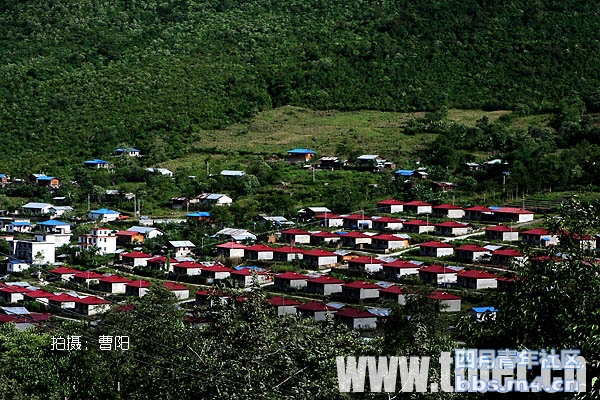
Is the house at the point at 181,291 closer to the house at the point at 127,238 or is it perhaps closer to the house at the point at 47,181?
the house at the point at 127,238

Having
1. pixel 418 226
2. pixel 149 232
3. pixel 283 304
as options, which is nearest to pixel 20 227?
pixel 149 232

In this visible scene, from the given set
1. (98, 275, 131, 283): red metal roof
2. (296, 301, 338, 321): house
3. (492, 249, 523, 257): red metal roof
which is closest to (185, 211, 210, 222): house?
(98, 275, 131, 283): red metal roof

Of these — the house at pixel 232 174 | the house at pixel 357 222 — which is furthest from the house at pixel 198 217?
the house at pixel 357 222

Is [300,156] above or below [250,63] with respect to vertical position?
below

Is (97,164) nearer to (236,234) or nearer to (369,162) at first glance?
(369,162)

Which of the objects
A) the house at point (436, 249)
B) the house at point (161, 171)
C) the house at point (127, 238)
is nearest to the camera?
the house at point (436, 249)

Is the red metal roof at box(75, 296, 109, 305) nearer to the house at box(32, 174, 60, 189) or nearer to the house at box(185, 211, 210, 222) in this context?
the house at box(185, 211, 210, 222)

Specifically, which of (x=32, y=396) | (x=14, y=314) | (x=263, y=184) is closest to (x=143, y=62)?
(x=263, y=184)
